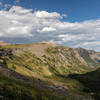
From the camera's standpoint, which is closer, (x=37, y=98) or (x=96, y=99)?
(x=37, y=98)

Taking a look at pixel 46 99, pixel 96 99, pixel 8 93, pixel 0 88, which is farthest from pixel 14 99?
pixel 96 99

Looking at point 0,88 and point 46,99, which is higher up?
point 0,88

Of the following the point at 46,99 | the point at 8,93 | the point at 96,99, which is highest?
the point at 8,93

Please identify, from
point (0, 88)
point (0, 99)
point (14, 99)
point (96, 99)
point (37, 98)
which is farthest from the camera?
point (96, 99)

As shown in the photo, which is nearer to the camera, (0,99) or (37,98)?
(0,99)

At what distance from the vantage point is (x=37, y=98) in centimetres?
2997

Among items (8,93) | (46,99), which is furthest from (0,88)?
(46,99)

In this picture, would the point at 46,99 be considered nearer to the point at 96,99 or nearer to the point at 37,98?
the point at 37,98

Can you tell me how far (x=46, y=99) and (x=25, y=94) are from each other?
489 centimetres

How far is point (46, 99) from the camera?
102 feet

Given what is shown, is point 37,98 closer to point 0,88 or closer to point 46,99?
point 46,99

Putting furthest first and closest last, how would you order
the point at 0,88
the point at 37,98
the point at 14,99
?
the point at 37,98, the point at 0,88, the point at 14,99

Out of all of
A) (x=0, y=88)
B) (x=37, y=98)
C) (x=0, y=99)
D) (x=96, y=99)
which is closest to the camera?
(x=0, y=99)

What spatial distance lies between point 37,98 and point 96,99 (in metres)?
149
